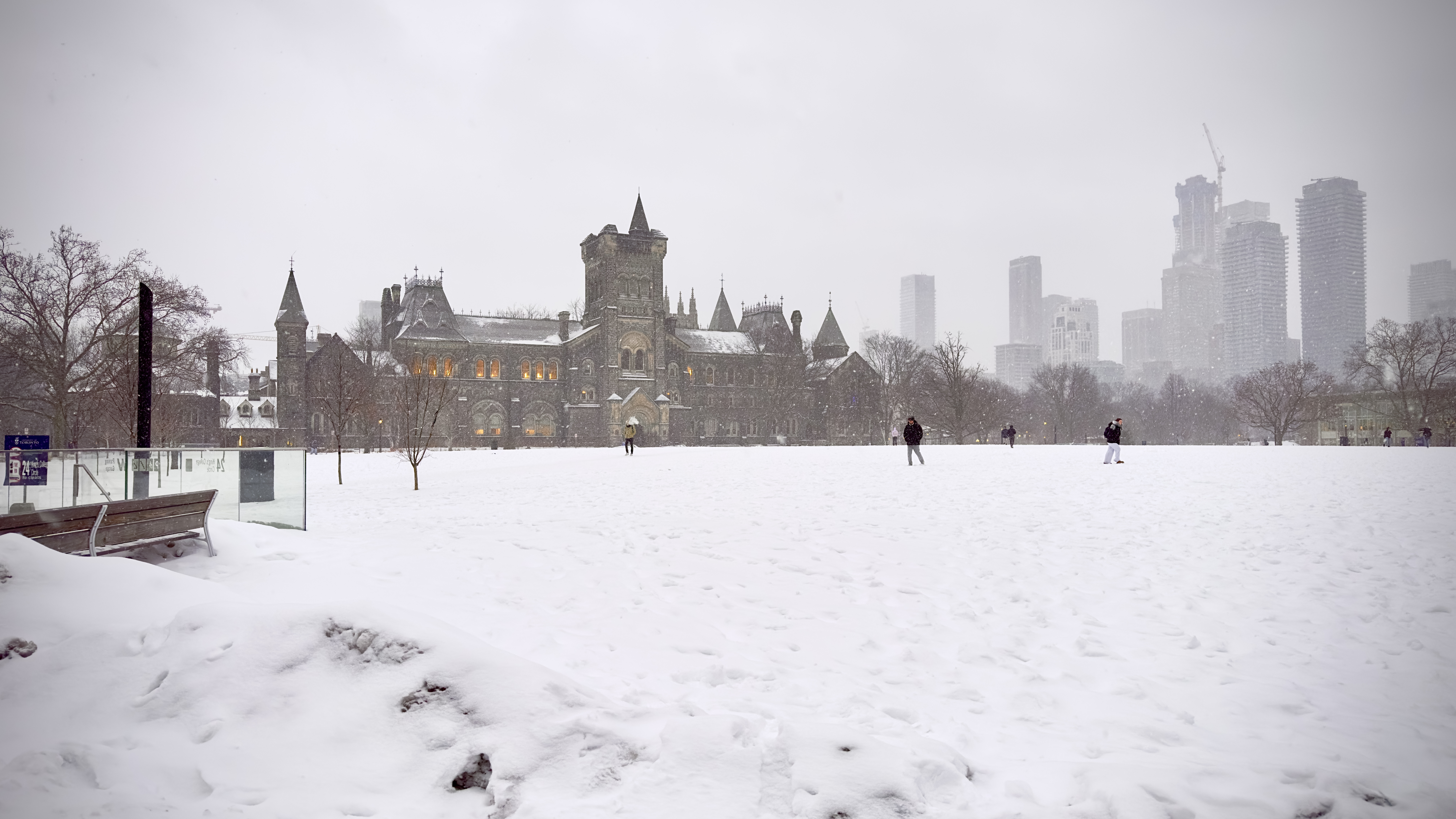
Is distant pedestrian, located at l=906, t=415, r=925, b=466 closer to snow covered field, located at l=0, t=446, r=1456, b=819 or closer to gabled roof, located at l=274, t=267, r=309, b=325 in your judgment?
snow covered field, located at l=0, t=446, r=1456, b=819

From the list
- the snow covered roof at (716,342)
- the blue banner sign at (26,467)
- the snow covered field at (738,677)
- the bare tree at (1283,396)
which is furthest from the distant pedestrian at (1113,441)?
the snow covered roof at (716,342)

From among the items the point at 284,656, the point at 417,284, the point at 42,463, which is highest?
the point at 417,284

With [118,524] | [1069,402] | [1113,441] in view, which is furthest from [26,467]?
[1069,402]

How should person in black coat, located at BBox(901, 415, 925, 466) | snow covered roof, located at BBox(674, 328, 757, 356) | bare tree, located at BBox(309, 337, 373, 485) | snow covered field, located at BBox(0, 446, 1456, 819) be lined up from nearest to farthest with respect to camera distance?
1. snow covered field, located at BBox(0, 446, 1456, 819)
2. person in black coat, located at BBox(901, 415, 925, 466)
3. bare tree, located at BBox(309, 337, 373, 485)
4. snow covered roof, located at BBox(674, 328, 757, 356)

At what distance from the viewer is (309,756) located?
445 cm

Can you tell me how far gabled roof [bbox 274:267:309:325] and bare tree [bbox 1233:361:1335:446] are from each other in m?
81.1

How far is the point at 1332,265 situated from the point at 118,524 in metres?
15.5

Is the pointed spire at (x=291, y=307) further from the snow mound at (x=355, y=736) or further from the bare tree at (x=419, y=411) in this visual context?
the snow mound at (x=355, y=736)

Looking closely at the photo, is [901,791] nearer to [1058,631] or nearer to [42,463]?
[1058,631]

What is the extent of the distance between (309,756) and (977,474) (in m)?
19.0

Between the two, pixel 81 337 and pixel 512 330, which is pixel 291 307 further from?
pixel 81 337

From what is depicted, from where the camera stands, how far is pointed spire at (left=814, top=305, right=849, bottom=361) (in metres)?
90.9

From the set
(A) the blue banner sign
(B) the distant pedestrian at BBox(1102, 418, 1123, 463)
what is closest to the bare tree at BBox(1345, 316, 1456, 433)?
(B) the distant pedestrian at BBox(1102, 418, 1123, 463)

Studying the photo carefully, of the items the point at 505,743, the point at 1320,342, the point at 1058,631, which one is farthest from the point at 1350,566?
the point at 505,743
